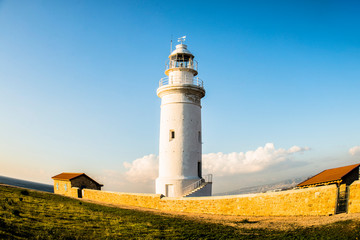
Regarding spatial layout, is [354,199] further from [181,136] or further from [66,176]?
[66,176]

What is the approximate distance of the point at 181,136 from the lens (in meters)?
20.1

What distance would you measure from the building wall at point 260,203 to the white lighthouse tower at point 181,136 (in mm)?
2661

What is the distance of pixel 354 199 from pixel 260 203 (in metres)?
3.63

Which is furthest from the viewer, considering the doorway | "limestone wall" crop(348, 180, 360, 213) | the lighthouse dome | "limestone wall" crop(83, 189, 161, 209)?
the lighthouse dome

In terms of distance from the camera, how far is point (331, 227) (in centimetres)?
833

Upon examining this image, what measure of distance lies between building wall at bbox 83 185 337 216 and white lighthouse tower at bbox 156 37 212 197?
8.73 feet

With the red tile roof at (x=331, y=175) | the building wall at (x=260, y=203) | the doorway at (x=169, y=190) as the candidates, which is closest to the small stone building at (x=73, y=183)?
the building wall at (x=260, y=203)

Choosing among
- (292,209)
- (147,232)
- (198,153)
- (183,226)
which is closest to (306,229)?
(292,209)

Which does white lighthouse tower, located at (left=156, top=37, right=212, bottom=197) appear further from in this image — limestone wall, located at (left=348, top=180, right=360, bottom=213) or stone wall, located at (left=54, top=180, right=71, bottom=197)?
limestone wall, located at (left=348, top=180, right=360, bottom=213)

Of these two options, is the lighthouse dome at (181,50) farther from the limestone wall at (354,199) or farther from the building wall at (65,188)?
the limestone wall at (354,199)

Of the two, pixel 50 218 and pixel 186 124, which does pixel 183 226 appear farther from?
pixel 186 124

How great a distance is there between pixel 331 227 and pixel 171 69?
51.6ft

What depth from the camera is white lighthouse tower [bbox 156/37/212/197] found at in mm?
19578

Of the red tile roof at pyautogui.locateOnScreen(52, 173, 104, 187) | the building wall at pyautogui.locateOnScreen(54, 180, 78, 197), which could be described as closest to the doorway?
the building wall at pyautogui.locateOnScreen(54, 180, 78, 197)
